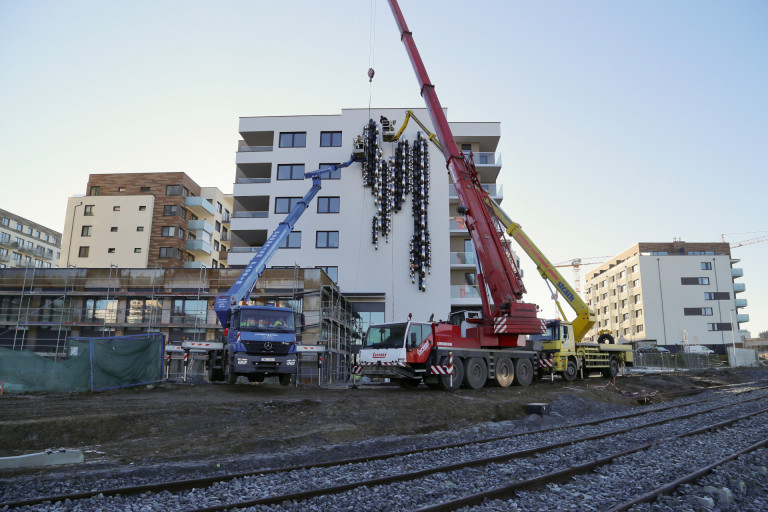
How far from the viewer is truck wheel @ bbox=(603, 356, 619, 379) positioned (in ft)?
89.8

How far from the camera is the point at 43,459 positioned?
24.8 feet

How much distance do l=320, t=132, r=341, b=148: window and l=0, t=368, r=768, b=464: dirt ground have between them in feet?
84.6

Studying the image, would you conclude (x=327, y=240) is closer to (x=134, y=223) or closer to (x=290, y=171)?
(x=290, y=171)

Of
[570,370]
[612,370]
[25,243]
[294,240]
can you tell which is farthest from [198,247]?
[25,243]

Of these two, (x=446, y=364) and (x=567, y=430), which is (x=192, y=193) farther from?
(x=567, y=430)

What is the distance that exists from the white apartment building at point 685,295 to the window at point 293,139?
53.3m

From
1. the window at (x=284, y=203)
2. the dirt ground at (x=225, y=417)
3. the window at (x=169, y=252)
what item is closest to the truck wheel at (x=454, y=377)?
the dirt ground at (x=225, y=417)

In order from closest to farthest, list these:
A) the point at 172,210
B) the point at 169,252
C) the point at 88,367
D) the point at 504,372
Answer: the point at 88,367
the point at 504,372
the point at 169,252
the point at 172,210

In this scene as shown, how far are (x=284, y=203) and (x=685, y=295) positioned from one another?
62.7 m

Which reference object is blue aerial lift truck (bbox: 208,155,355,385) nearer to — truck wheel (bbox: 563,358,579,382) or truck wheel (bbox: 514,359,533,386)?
truck wheel (bbox: 514,359,533,386)

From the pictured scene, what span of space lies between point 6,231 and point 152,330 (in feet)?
208

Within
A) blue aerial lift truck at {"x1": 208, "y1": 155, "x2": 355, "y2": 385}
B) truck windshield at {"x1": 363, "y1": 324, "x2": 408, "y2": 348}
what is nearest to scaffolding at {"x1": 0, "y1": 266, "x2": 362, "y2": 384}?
blue aerial lift truck at {"x1": 208, "y1": 155, "x2": 355, "y2": 385}

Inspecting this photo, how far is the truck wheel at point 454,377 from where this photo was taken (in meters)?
17.3

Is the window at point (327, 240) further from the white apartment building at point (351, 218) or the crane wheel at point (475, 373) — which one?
the crane wheel at point (475, 373)
